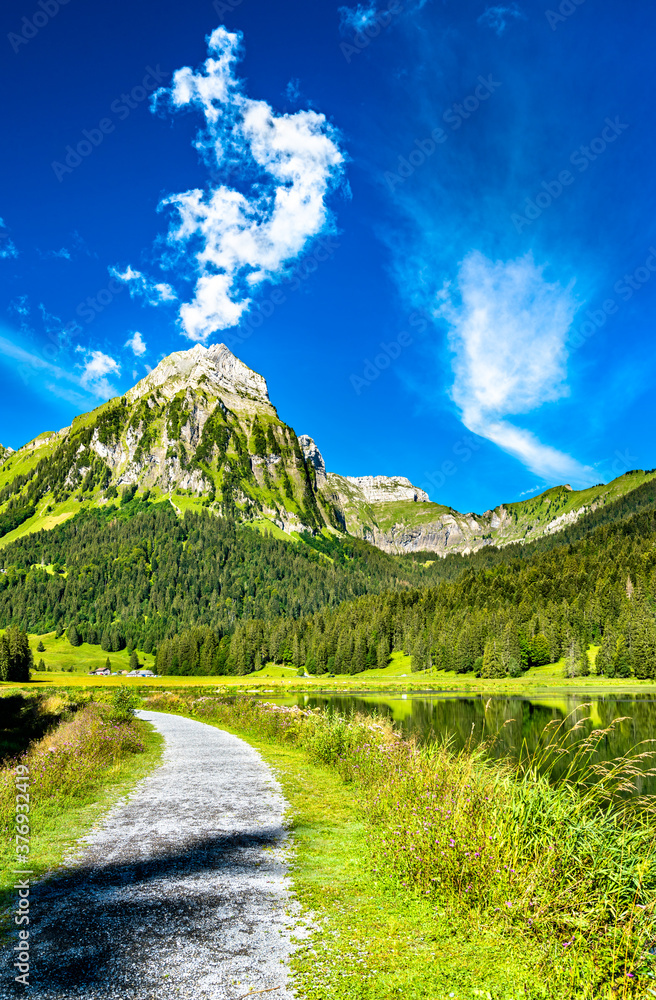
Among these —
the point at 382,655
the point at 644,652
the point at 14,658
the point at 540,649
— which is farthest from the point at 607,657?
the point at 14,658

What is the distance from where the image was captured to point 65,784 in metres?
16.0

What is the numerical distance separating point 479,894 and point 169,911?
15.7 feet

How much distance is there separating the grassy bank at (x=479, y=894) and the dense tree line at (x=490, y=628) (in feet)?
345

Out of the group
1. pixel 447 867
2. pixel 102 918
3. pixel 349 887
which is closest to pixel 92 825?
pixel 102 918

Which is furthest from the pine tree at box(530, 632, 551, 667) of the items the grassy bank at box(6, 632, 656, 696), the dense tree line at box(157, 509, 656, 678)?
the grassy bank at box(6, 632, 656, 696)

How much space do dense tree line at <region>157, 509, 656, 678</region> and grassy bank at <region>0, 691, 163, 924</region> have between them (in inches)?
4020

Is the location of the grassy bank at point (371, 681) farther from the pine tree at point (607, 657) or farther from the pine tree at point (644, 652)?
the pine tree at point (644, 652)

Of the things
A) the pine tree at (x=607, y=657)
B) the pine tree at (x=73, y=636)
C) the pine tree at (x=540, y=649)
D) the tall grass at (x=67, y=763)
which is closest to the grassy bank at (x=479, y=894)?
the tall grass at (x=67, y=763)

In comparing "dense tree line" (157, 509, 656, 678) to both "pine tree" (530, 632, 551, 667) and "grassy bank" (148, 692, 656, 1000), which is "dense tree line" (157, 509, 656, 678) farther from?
"grassy bank" (148, 692, 656, 1000)

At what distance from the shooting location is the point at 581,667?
357 ft

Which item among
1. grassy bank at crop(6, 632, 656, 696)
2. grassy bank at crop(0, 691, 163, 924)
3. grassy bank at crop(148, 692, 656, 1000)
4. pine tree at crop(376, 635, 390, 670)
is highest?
pine tree at crop(376, 635, 390, 670)

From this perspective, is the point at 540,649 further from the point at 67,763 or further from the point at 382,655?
the point at 67,763

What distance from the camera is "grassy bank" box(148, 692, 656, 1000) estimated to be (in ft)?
19.8

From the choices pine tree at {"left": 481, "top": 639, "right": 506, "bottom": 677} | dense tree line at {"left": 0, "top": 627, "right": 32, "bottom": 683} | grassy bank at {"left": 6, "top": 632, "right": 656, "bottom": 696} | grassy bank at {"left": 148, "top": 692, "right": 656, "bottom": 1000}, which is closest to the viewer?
grassy bank at {"left": 148, "top": 692, "right": 656, "bottom": 1000}
